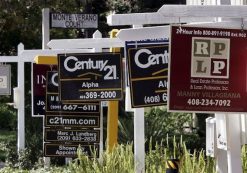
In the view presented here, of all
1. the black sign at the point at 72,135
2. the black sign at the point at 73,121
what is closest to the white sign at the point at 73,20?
the black sign at the point at 73,121

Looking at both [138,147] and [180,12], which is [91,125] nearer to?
[138,147]

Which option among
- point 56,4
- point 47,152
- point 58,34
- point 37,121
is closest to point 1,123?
point 58,34

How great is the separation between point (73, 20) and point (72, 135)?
3.53 m

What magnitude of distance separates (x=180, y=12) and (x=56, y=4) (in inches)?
549

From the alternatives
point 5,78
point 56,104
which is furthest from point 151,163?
point 5,78

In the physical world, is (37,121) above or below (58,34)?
below

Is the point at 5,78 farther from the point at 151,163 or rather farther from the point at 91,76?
the point at 151,163

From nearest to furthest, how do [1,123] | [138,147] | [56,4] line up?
[138,147], [56,4], [1,123]

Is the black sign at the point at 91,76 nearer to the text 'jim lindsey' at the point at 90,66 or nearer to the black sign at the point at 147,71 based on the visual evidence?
the text 'jim lindsey' at the point at 90,66

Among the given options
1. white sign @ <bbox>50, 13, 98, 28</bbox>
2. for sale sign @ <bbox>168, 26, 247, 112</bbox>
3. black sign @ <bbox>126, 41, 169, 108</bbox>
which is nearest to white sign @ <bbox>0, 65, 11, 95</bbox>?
white sign @ <bbox>50, 13, 98, 28</bbox>

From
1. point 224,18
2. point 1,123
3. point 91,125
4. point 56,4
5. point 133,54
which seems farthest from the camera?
point 1,123

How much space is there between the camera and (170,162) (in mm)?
6695

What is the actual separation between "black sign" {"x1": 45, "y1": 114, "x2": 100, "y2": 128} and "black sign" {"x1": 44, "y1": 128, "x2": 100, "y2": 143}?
101 millimetres

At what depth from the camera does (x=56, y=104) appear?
11719mm
